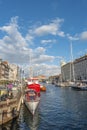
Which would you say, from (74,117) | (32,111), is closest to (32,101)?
(32,111)

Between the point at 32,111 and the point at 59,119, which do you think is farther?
the point at 32,111

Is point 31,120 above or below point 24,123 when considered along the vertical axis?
above

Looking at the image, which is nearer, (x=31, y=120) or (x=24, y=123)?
(x=24, y=123)

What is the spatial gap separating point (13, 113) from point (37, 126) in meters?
4.62

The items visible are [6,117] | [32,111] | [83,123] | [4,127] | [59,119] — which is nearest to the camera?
[4,127]

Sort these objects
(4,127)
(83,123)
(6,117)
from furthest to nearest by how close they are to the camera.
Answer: (83,123) < (6,117) < (4,127)

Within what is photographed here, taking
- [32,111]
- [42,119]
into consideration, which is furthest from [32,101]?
[42,119]

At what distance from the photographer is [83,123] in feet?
114

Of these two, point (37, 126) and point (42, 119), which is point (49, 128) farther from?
point (42, 119)

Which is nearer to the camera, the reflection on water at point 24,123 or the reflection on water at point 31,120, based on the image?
the reflection on water at point 24,123

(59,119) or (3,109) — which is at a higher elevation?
(3,109)

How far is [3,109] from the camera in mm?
31344

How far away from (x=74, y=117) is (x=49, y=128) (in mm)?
8609

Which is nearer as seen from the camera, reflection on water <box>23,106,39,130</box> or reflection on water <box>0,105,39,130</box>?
reflection on water <box>0,105,39,130</box>
